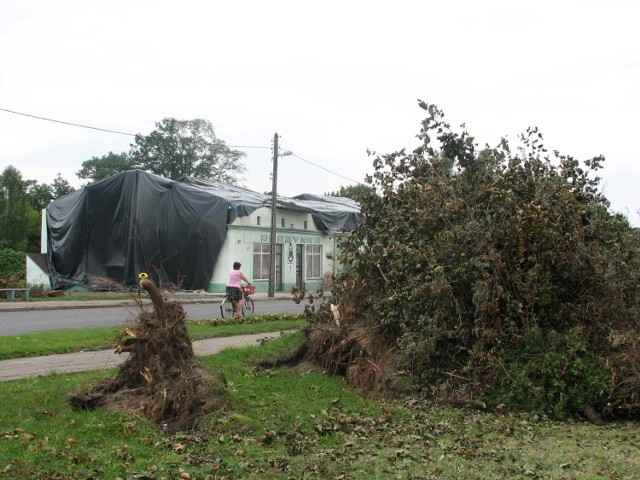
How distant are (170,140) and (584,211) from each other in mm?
66675

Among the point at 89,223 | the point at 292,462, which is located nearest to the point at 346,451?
the point at 292,462

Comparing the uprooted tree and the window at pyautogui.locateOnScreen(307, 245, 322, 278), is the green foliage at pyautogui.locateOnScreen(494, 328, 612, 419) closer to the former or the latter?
the uprooted tree

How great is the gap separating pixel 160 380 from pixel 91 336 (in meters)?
7.06

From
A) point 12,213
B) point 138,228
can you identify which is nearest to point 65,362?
point 138,228

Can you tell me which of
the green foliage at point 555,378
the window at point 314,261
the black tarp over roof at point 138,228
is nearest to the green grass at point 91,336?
the green foliage at point 555,378

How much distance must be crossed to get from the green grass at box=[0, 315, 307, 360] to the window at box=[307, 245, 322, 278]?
21.5 m

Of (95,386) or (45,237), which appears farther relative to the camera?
(45,237)

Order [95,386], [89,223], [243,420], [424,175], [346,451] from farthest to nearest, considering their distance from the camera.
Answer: [89,223]
[424,175]
[95,386]
[243,420]
[346,451]

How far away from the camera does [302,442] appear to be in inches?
271

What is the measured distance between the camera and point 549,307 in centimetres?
952

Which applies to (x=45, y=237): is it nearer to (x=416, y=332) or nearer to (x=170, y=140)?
(x=416, y=332)

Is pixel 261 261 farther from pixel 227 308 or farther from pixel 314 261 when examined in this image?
pixel 227 308

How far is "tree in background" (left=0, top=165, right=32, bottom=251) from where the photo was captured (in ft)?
146

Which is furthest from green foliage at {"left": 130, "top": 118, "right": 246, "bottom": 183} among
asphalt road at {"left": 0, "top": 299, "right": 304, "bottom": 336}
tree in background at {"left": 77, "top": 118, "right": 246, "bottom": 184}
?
asphalt road at {"left": 0, "top": 299, "right": 304, "bottom": 336}
